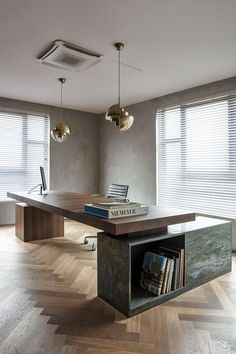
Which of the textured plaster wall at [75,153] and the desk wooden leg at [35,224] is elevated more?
the textured plaster wall at [75,153]

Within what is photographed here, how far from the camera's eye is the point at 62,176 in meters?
5.44

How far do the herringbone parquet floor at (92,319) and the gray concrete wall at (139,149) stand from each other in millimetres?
2425

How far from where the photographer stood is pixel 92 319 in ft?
6.02

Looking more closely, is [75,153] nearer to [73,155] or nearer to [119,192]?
[73,155]

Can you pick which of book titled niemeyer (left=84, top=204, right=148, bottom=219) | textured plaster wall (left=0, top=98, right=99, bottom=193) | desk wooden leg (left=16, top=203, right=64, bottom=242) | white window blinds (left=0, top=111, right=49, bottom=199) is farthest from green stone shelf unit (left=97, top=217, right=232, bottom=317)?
textured plaster wall (left=0, top=98, right=99, bottom=193)

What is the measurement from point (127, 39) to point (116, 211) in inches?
68.4

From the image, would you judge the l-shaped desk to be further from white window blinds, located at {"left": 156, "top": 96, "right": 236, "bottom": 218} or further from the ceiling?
the ceiling

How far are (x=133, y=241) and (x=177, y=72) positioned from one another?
2.48 metres

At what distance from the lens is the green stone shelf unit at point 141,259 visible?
1882 millimetres

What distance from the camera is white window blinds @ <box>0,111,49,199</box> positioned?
15.6 ft

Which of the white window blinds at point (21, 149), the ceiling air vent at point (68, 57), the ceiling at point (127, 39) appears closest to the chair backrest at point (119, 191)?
the ceiling at point (127, 39)

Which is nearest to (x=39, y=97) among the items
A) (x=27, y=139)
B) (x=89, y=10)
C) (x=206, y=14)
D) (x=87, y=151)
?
(x=27, y=139)

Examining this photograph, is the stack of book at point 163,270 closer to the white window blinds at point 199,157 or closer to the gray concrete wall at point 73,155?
the white window blinds at point 199,157

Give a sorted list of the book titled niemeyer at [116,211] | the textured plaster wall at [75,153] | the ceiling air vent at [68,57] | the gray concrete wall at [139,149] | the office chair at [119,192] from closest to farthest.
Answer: the book titled niemeyer at [116,211]
the ceiling air vent at [68,57]
the office chair at [119,192]
the gray concrete wall at [139,149]
the textured plaster wall at [75,153]
